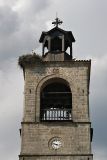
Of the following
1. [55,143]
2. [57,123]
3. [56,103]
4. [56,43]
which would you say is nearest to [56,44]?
[56,43]

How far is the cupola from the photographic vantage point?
117ft

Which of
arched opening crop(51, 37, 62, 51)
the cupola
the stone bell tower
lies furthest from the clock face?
arched opening crop(51, 37, 62, 51)

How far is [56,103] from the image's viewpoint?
115 feet

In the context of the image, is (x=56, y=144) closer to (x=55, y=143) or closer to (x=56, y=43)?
(x=55, y=143)

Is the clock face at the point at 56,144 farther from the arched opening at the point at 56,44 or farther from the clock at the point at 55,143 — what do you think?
the arched opening at the point at 56,44

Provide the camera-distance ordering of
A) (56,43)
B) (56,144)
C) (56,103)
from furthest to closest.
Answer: (56,43) → (56,103) → (56,144)

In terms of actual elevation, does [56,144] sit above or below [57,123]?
below

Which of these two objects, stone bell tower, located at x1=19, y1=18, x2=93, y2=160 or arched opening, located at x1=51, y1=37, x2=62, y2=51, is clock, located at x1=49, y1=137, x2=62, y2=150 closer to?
stone bell tower, located at x1=19, y1=18, x2=93, y2=160

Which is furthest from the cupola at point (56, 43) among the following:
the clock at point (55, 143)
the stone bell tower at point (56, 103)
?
the clock at point (55, 143)

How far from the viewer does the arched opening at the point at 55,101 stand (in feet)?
112

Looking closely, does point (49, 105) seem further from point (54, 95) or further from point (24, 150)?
point (24, 150)

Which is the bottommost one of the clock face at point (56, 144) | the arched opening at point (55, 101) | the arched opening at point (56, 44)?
the clock face at point (56, 144)

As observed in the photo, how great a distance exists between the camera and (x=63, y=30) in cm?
3638

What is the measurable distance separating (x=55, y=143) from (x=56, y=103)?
108 inches
